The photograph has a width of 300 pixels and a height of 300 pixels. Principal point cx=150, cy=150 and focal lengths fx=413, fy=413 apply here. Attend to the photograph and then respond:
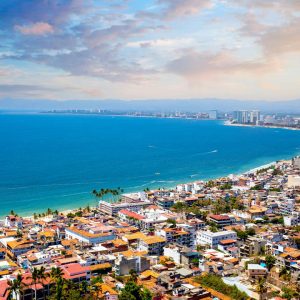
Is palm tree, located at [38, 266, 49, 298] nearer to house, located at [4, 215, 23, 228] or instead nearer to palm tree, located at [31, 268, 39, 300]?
palm tree, located at [31, 268, 39, 300]

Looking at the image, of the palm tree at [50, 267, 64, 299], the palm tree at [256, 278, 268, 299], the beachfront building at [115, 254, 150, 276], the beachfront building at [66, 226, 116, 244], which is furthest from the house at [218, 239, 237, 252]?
the palm tree at [50, 267, 64, 299]

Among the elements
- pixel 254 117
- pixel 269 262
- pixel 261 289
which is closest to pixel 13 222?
pixel 269 262

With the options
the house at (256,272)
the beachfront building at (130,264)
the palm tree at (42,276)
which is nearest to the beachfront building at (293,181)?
the house at (256,272)

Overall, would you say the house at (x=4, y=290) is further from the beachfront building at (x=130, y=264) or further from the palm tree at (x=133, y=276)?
the beachfront building at (x=130, y=264)

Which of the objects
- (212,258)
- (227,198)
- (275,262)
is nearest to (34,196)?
(227,198)

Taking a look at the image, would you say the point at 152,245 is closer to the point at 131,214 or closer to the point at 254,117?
the point at 131,214

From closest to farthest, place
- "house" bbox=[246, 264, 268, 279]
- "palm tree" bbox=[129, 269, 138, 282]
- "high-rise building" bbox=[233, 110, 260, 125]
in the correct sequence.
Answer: "palm tree" bbox=[129, 269, 138, 282] → "house" bbox=[246, 264, 268, 279] → "high-rise building" bbox=[233, 110, 260, 125]

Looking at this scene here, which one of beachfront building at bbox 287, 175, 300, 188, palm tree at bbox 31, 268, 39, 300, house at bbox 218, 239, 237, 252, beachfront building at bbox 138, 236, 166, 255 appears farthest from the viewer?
beachfront building at bbox 287, 175, 300, 188

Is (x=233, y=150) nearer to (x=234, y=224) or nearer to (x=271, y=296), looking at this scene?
(x=234, y=224)
